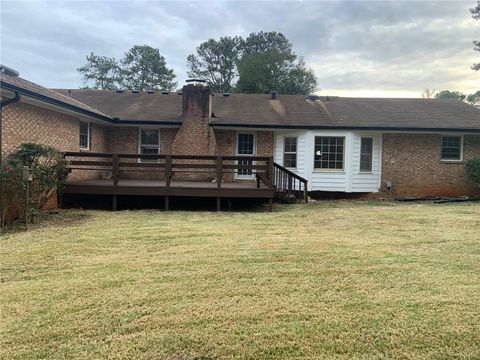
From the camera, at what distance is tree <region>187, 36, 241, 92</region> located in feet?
157

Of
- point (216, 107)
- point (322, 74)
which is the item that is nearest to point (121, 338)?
point (216, 107)

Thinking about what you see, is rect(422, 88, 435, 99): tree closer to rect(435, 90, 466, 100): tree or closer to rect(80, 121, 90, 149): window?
rect(435, 90, 466, 100): tree

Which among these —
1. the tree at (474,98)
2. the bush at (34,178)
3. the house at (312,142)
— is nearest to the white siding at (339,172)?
the house at (312,142)

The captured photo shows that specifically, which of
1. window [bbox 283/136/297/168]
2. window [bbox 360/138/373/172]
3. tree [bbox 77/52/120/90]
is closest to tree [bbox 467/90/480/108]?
window [bbox 360/138/373/172]

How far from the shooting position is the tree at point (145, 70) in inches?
1801

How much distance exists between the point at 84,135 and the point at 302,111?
9.07 meters

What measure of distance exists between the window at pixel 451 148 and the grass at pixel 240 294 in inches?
335

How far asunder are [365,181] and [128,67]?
1573 inches

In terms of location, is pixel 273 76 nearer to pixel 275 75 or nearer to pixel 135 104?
pixel 275 75

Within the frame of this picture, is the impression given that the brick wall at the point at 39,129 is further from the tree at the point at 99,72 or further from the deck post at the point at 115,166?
the tree at the point at 99,72

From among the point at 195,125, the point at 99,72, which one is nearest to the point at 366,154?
the point at 195,125

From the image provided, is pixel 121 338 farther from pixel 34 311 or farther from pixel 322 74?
pixel 322 74

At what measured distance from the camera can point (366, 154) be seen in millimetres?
14695

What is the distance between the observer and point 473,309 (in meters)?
3.51
